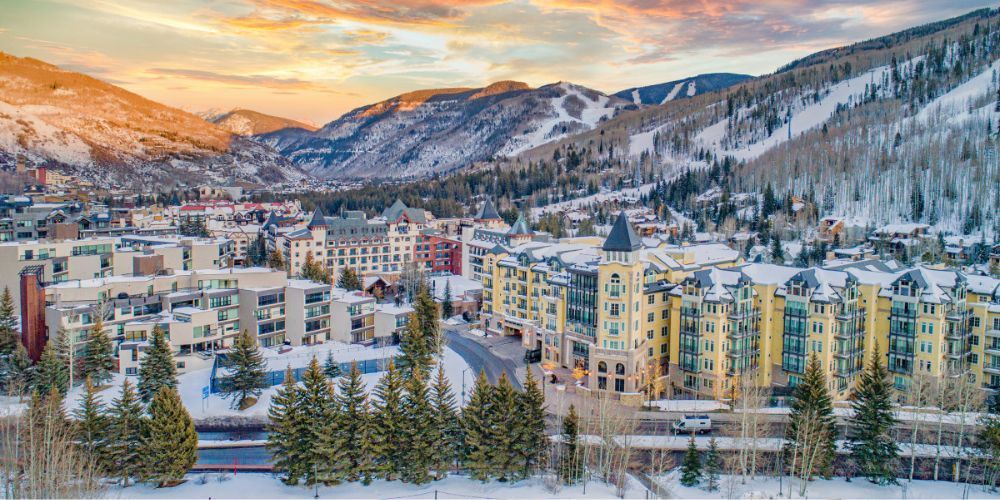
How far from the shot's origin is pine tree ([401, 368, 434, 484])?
1455 inches

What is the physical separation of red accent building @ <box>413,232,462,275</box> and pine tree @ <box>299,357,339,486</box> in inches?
2462

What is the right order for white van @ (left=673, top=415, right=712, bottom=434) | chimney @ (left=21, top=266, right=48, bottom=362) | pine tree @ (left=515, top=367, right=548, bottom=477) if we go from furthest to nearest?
chimney @ (left=21, top=266, right=48, bottom=362)
white van @ (left=673, top=415, right=712, bottom=434)
pine tree @ (left=515, top=367, right=548, bottom=477)

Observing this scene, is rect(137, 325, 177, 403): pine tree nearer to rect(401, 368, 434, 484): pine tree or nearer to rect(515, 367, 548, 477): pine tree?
rect(401, 368, 434, 484): pine tree

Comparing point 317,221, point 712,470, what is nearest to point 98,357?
point 712,470

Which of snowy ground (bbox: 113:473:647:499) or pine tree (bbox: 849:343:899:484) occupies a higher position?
pine tree (bbox: 849:343:899:484)

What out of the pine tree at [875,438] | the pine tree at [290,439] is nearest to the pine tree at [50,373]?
Answer: the pine tree at [290,439]

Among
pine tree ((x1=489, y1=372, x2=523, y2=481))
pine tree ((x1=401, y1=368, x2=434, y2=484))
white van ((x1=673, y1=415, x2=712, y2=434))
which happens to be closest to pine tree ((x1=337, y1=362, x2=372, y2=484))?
pine tree ((x1=401, y1=368, x2=434, y2=484))

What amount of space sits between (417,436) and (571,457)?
8.05 meters

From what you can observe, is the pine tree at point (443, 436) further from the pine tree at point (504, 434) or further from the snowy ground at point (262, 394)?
the snowy ground at point (262, 394)

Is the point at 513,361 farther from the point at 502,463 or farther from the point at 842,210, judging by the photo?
the point at 842,210

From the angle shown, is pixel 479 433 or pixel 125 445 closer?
pixel 125 445

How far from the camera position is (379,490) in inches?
1430

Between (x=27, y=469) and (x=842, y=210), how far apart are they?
420 feet

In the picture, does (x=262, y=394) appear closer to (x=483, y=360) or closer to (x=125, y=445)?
(x=125, y=445)
